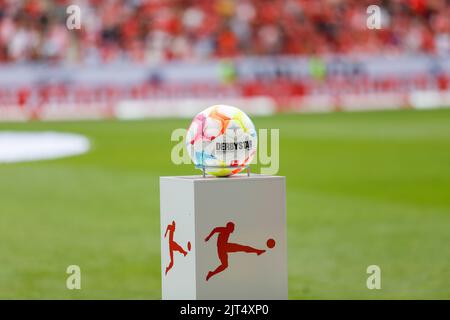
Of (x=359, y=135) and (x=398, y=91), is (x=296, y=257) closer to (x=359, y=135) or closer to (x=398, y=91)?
(x=359, y=135)

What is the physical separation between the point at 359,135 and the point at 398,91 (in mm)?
10831

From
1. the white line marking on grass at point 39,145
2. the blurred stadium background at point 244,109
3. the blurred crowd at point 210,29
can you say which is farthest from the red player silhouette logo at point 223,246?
the blurred crowd at point 210,29

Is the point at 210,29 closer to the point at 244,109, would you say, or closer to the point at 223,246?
the point at 244,109

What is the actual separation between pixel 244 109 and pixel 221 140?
25.3 meters

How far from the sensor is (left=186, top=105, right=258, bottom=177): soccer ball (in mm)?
5867

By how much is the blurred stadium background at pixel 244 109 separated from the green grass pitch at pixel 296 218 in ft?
0.11

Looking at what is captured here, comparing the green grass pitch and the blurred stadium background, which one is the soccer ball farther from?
the blurred stadium background

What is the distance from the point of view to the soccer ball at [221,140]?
5.87m

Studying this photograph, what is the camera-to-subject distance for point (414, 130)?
21641 millimetres

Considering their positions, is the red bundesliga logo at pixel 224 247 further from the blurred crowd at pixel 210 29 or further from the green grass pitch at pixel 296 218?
the blurred crowd at pixel 210 29

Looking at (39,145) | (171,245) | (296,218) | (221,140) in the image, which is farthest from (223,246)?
(39,145)

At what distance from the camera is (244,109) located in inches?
1225

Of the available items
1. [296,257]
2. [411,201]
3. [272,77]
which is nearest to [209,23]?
[272,77]

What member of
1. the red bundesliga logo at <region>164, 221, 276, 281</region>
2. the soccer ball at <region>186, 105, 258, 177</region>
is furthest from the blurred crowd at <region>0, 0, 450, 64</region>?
the red bundesliga logo at <region>164, 221, 276, 281</region>
